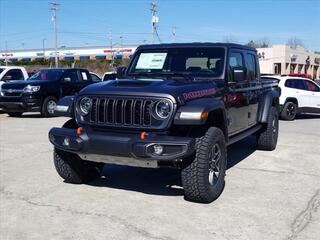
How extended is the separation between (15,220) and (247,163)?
4261 mm

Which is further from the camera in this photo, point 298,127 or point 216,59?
point 298,127

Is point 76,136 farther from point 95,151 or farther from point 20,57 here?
point 20,57

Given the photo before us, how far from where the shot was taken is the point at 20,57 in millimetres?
116812

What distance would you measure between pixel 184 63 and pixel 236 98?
94 centimetres

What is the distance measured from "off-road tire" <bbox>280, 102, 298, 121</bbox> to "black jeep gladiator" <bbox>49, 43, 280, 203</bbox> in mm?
9559

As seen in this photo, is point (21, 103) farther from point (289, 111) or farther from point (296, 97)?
point (296, 97)

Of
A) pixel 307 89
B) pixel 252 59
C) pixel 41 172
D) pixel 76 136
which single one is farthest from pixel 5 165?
pixel 307 89

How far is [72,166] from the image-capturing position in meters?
6.25

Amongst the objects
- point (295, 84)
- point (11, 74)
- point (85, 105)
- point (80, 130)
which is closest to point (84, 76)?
point (11, 74)

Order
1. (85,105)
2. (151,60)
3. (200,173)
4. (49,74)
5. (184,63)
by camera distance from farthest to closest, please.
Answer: (49,74), (151,60), (184,63), (85,105), (200,173)

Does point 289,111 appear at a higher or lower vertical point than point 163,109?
lower

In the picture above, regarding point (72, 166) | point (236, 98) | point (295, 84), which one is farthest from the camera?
point (295, 84)

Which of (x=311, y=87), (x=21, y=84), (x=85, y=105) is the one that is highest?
(x=85, y=105)

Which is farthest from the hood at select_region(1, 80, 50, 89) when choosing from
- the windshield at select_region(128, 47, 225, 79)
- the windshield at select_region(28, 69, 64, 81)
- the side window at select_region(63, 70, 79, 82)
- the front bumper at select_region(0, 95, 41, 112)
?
the windshield at select_region(128, 47, 225, 79)
